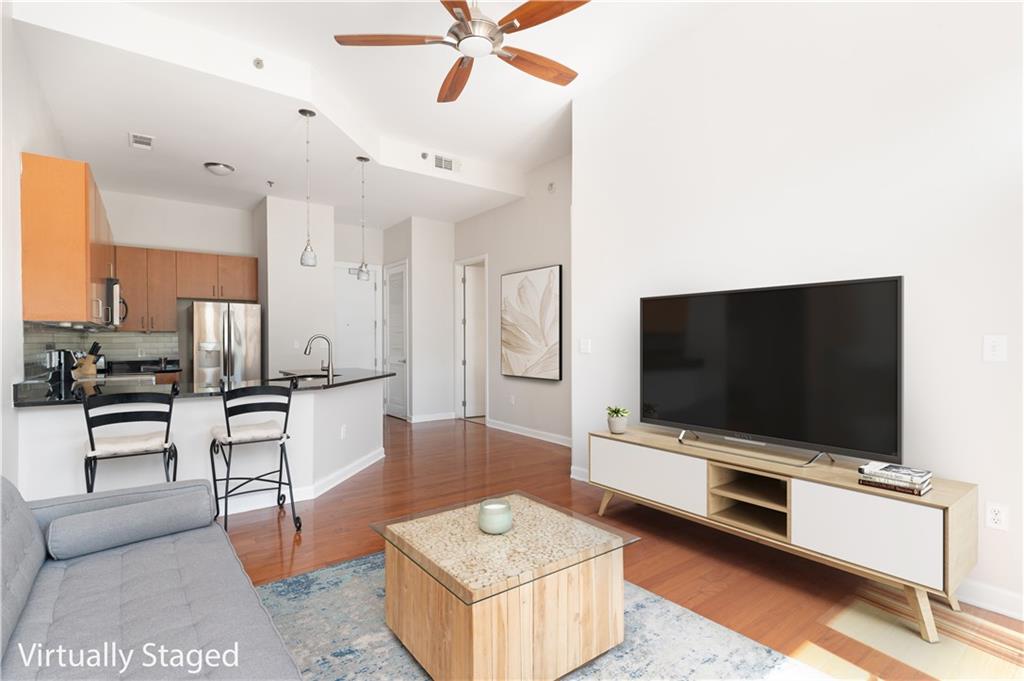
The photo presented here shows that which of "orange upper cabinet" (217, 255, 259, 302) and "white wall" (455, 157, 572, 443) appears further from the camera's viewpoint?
"orange upper cabinet" (217, 255, 259, 302)

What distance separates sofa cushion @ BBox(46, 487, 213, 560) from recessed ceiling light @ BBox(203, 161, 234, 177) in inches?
154

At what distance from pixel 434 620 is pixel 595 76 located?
386cm

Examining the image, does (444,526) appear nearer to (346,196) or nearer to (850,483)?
(850,483)

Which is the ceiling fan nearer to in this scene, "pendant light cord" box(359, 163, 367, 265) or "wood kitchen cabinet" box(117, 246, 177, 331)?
"pendant light cord" box(359, 163, 367, 265)

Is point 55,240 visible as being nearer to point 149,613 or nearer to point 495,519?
point 149,613

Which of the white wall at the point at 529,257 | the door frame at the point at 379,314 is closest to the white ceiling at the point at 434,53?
the white wall at the point at 529,257

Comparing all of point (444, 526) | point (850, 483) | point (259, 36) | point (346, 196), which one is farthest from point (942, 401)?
point (346, 196)

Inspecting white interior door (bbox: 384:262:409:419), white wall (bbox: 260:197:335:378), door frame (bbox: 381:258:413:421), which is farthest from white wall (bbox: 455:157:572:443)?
white wall (bbox: 260:197:335:378)

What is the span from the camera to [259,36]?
333 cm

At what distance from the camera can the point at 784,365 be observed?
2.71m

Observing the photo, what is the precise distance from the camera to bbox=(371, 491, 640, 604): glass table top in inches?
64.5

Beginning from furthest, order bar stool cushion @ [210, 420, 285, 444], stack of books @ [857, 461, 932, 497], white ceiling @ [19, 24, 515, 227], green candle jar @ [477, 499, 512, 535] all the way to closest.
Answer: white ceiling @ [19, 24, 515, 227] → bar stool cushion @ [210, 420, 285, 444] → stack of books @ [857, 461, 932, 497] → green candle jar @ [477, 499, 512, 535]

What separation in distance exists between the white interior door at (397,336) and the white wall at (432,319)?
0.19 m

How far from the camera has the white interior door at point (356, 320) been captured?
24.1 ft
